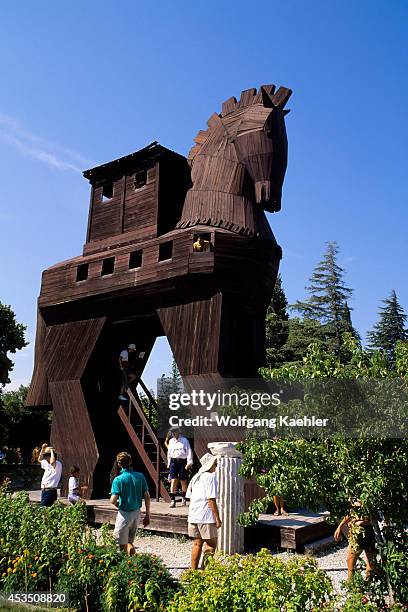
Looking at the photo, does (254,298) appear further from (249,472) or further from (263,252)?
(249,472)

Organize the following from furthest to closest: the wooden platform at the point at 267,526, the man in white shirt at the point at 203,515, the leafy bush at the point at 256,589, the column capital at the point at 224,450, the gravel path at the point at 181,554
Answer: the column capital at the point at 224,450 → the wooden platform at the point at 267,526 → the gravel path at the point at 181,554 → the man in white shirt at the point at 203,515 → the leafy bush at the point at 256,589

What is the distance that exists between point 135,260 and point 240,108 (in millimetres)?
5060

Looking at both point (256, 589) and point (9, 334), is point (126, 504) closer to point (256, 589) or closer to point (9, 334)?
point (256, 589)

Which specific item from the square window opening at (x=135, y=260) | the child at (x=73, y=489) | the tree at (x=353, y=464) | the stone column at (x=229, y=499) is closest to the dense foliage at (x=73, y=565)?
the tree at (x=353, y=464)

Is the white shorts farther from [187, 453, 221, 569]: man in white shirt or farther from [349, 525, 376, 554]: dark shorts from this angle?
[349, 525, 376, 554]: dark shorts

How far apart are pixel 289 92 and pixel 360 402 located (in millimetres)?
11383

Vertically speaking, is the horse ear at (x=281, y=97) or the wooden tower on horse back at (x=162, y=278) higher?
the horse ear at (x=281, y=97)

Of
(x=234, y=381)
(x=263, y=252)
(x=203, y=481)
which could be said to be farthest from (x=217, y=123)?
(x=203, y=481)

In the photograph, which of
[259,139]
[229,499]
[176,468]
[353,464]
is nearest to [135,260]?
[259,139]

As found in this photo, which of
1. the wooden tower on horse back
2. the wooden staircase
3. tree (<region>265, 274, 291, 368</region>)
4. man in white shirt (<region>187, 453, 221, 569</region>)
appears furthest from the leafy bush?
tree (<region>265, 274, 291, 368</region>)

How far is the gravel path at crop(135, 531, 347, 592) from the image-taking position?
342 inches

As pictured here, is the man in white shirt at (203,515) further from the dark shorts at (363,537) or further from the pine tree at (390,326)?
the pine tree at (390,326)

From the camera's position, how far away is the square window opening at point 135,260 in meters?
15.3

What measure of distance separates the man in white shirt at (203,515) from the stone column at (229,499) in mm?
1721
